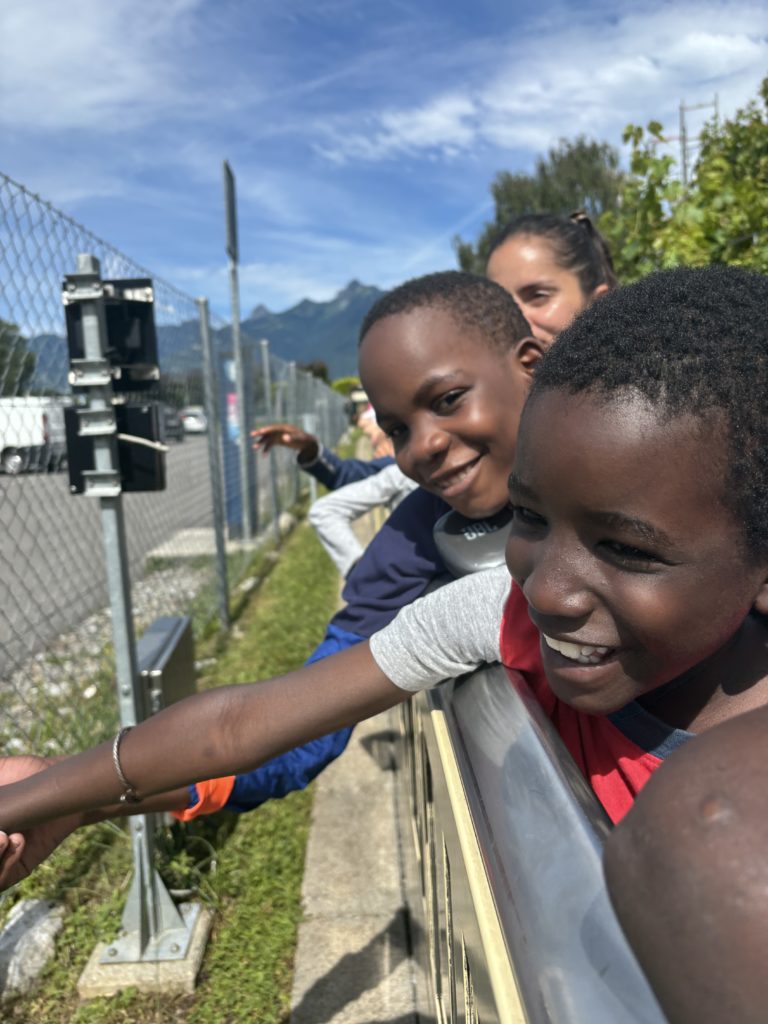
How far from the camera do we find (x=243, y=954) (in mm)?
2678

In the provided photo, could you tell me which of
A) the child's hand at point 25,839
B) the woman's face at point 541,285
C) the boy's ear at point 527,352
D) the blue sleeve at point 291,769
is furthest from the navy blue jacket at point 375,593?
the woman's face at point 541,285

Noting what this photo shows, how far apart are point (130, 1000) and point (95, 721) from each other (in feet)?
4.66

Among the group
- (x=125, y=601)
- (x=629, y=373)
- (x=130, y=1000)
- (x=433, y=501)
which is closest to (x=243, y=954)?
(x=130, y=1000)

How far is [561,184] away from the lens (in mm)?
33719

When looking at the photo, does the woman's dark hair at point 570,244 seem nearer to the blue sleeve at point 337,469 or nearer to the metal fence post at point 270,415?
the blue sleeve at point 337,469

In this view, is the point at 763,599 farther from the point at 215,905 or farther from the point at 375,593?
the point at 215,905

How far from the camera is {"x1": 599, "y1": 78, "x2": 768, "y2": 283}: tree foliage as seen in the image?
3.57m

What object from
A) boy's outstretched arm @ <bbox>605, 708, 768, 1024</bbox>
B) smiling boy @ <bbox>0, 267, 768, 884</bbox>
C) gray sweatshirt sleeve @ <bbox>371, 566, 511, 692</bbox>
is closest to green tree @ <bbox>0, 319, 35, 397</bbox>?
gray sweatshirt sleeve @ <bbox>371, 566, 511, 692</bbox>

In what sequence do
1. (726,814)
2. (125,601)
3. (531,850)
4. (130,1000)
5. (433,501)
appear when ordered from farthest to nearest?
(125,601)
(130,1000)
(433,501)
(531,850)
(726,814)

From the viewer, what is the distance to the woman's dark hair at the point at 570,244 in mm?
2824

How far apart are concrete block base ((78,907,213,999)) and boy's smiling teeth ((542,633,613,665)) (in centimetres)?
216

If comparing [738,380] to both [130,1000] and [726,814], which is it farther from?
[130,1000]

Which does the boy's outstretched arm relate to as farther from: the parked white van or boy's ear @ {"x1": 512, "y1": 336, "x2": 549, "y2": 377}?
the parked white van

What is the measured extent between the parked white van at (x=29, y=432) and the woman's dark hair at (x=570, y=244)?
1.81 m
